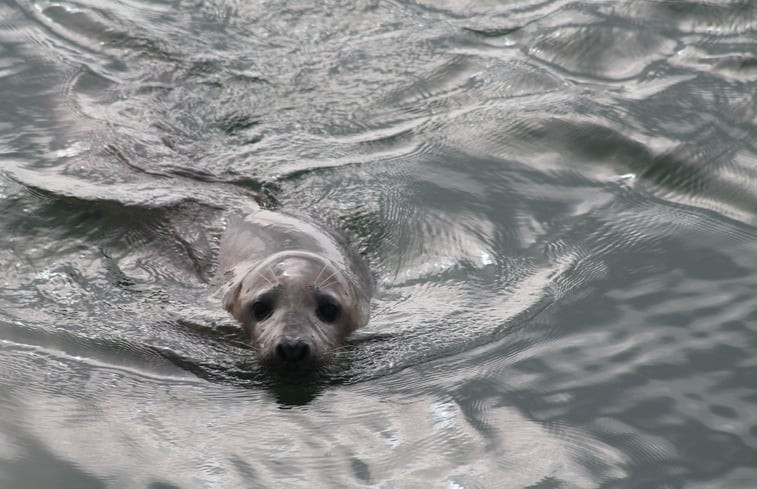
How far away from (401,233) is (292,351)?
2.15m

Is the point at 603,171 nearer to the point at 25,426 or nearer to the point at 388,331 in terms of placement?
the point at 388,331

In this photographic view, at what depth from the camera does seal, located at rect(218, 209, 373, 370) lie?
20.4ft

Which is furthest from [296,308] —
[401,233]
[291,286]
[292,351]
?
[401,233]

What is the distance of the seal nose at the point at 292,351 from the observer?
237 inches

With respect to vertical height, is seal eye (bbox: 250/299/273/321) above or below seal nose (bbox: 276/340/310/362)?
below

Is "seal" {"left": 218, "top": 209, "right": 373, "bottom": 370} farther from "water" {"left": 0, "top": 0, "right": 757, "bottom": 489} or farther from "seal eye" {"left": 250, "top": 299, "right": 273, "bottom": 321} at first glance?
"water" {"left": 0, "top": 0, "right": 757, "bottom": 489}

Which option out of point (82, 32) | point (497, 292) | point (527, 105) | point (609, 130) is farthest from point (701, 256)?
point (82, 32)

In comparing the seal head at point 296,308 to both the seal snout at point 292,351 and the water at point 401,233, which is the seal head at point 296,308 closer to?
the seal snout at point 292,351

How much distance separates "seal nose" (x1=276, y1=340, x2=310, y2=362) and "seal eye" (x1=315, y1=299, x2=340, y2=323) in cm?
48

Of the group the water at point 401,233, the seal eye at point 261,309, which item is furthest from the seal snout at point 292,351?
the seal eye at point 261,309

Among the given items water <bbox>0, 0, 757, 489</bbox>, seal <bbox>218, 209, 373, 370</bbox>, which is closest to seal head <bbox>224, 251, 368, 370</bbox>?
seal <bbox>218, 209, 373, 370</bbox>

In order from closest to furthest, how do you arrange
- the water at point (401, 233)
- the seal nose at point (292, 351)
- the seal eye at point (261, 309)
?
the water at point (401, 233)
the seal nose at point (292, 351)
the seal eye at point (261, 309)

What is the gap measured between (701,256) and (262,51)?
4.71m

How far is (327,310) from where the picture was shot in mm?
6566
